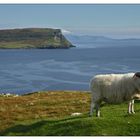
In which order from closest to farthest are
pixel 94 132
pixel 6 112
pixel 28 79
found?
pixel 94 132
pixel 6 112
pixel 28 79

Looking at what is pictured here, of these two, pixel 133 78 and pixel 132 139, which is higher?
pixel 133 78

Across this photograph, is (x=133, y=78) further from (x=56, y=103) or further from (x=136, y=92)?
(x=56, y=103)

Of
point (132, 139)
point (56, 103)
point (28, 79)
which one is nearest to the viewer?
point (132, 139)

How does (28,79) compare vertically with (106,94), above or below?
below

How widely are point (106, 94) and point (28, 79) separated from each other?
9836cm

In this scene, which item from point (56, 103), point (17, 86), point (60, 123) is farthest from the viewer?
point (17, 86)

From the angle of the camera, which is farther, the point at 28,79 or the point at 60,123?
the point at 28,79

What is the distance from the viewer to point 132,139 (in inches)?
545

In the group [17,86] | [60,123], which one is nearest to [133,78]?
[60,123]

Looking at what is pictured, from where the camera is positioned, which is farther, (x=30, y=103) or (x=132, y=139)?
(x=30, y=103)

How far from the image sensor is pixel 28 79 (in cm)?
11606
